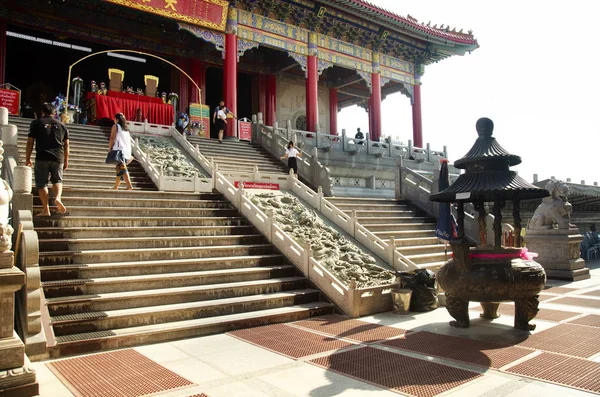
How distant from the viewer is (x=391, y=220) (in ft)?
38.1

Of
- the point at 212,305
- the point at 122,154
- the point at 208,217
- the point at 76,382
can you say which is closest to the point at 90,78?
the point at 122,154

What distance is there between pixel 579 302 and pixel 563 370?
13.1ft

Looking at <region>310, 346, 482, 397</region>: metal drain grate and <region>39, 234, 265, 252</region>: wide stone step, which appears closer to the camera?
<region>310, 346, 482, 397</region>: metal drain grate

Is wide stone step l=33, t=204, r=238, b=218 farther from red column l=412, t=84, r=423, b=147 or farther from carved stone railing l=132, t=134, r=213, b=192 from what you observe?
red column l=412, t=84, r=423, b=147

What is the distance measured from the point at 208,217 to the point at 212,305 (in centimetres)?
282

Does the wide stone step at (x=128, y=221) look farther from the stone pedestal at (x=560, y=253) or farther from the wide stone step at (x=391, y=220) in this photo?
the stone pedestal at (x=560, y=253)

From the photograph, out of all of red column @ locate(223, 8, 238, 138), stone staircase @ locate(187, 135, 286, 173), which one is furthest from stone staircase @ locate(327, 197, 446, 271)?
red column @ locate(223, 8, 238, 138)

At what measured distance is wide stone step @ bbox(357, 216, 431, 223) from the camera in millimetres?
11008

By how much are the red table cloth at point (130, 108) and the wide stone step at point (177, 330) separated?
35.6 ft

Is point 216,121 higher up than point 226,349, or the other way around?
point 216,121

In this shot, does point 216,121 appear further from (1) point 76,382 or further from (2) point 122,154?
(1) point 76,382

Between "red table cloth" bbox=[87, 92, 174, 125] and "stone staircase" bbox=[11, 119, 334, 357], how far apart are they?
19.8ft

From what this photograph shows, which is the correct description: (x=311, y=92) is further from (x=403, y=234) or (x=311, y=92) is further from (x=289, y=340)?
(x=289, y=340)

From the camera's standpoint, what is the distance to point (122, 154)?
28.5 feet
